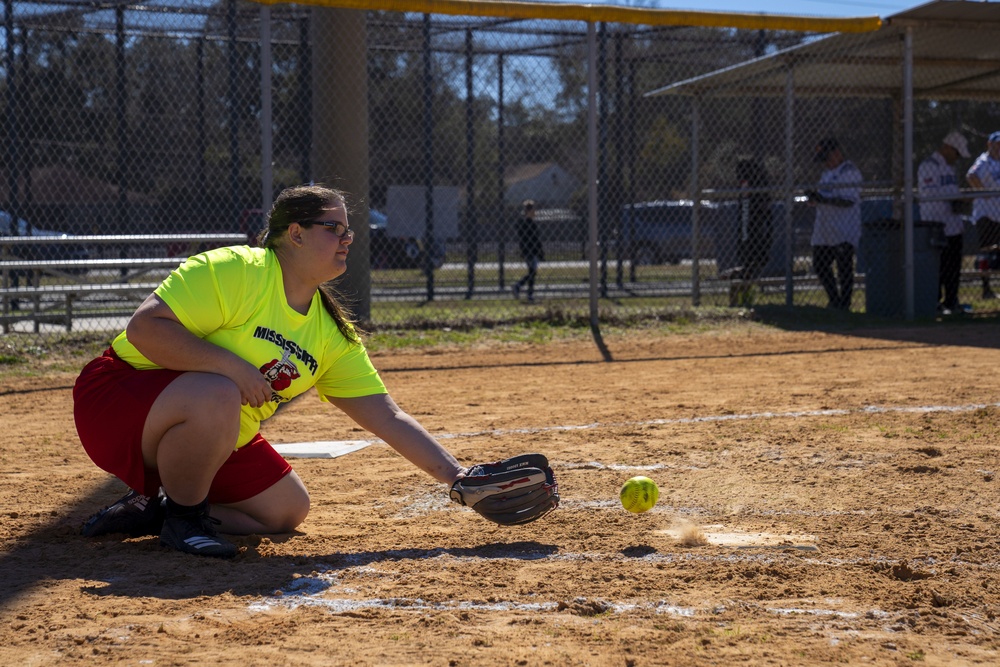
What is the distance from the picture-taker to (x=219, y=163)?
12266 millimetres

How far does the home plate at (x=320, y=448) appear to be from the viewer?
203 inches

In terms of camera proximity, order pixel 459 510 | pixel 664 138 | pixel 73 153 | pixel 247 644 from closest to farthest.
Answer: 1. pixel 247 644
2. pixel 459 510
3. pixel 73 153
4. pixel 664 138

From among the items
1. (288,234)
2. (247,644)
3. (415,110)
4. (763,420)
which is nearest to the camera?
(247,644)

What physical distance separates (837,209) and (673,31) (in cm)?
427

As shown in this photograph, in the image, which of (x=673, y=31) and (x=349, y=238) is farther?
(x=673, y=31)

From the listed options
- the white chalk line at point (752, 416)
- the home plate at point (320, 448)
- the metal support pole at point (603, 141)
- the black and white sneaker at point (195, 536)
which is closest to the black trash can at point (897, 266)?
the metal support pole at point (603, 141)

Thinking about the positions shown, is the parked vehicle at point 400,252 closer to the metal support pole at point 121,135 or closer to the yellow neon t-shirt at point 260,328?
the metal support pole at point 121,135

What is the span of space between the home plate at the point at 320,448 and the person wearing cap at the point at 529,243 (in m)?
8.55

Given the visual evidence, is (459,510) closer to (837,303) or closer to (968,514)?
(968,514)

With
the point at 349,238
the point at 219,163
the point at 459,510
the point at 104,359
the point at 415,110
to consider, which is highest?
the point at 415,110

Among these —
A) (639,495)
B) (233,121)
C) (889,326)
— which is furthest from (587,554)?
(233,121)

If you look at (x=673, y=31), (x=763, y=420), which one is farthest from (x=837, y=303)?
(x=763, y=420)

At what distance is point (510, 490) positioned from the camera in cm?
362

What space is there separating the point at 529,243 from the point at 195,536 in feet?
35.5
